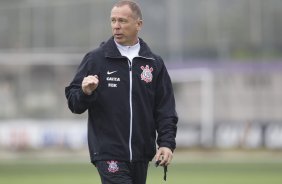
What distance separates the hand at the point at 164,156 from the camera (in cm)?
770

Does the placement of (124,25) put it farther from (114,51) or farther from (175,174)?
(175,174)

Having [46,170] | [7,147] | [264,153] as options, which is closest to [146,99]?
[46,170]

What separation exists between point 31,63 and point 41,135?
14.9ft

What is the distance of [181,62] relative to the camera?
39188 millimetres

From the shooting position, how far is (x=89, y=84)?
7.34 meters

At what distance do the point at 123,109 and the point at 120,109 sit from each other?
0.03 m

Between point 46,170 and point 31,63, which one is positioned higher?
point 31,63

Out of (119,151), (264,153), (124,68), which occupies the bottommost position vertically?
(264,153)

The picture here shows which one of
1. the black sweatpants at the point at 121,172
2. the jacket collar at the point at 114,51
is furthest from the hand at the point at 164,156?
the jacket collar at the point at 114,51

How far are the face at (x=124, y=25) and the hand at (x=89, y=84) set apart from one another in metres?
0.57

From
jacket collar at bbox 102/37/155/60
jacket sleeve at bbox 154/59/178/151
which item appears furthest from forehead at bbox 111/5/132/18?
jacket sleeve at bbox 154/59/178/151

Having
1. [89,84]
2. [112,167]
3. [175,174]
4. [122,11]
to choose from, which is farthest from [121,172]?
[175,174]

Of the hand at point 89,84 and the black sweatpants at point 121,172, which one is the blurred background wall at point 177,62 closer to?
the black sweatpants at point 121,172

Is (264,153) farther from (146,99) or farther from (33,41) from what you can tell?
(146,99)
